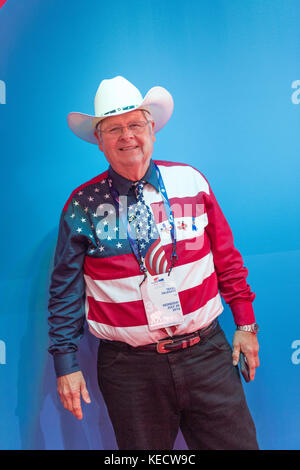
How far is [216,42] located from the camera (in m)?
1.86

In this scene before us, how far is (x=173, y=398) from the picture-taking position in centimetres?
150

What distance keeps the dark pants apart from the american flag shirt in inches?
3.6

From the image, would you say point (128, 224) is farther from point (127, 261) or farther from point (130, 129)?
point (130, 129)

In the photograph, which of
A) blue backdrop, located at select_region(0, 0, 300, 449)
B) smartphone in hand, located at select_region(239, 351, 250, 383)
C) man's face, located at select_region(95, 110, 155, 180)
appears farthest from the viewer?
blue backdrop, located at select_region(0, 0, 300, 449)

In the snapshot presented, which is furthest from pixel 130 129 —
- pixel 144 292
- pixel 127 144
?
pixel 144 292

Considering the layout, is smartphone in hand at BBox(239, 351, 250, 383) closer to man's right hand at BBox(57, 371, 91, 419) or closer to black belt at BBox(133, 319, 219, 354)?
black belt at BBox(133, 319, 219, 354)

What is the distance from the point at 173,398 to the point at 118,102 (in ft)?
3.69

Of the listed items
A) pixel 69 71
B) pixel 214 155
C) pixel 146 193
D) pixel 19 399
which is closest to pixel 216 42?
pixel 214 155

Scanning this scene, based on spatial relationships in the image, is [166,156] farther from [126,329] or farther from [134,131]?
[126,329]

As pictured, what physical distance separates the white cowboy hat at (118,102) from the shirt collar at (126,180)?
0.22 metres

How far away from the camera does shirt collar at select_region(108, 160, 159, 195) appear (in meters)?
1.52

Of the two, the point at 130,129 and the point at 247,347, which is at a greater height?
the point at 130,129

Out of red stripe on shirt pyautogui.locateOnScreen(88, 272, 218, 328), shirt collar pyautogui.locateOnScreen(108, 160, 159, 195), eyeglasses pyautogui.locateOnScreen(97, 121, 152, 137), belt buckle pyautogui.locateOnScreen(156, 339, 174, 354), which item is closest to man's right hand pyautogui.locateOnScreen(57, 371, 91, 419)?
red stripe on shirt pyautogui.locateOnScreen(88, 272, 218, 328)

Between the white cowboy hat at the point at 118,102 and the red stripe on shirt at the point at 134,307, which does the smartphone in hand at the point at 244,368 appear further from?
the white cowboy hat at the point at 118,102
